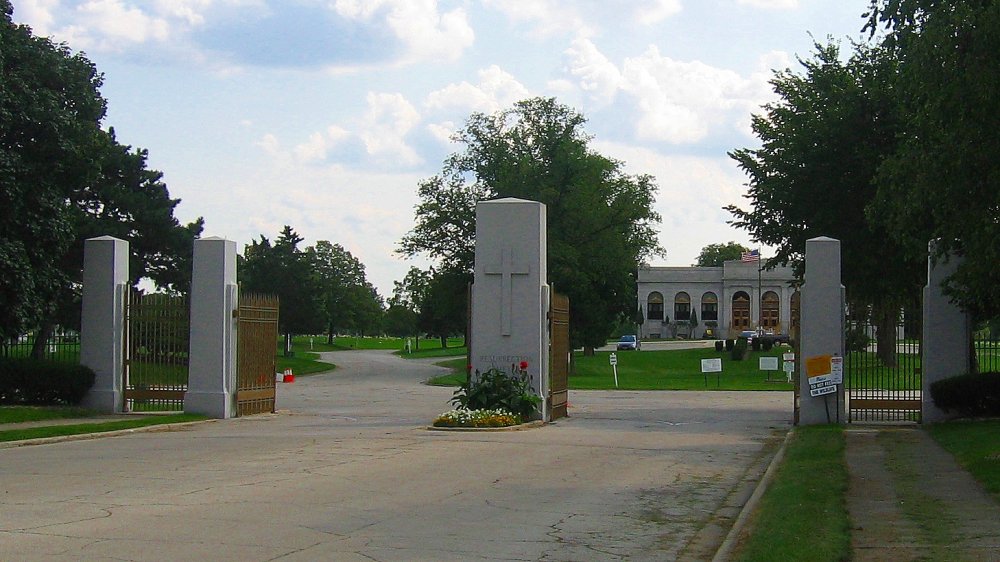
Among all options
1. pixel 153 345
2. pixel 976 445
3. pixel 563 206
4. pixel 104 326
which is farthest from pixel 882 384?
pixel 563 206

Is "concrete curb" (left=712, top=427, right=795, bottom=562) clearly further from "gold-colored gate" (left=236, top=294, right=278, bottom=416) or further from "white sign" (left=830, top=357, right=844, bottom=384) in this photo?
"gold-colored gate" (left=236, top=294, right=278, bottom=416)

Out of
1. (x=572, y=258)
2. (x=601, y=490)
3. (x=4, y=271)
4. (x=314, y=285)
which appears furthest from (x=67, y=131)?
(x=314, y=285)

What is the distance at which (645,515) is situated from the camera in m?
12.2

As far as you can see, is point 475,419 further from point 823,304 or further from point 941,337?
point 941,337

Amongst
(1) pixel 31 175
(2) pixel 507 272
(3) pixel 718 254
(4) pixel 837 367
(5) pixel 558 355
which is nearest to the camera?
(4) pixel 837 367

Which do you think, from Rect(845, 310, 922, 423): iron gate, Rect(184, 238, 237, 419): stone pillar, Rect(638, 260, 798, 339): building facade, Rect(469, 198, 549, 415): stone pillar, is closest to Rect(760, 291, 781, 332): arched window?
Rect(638, 260, 798, 339): building facade

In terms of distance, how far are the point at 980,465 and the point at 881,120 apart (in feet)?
50.1

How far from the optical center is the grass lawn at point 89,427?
66.6 ft

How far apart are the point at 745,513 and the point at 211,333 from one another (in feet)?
54.3

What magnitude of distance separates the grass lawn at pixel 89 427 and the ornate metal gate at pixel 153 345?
116 centimetres

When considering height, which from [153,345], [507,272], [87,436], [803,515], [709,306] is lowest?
[87,436]

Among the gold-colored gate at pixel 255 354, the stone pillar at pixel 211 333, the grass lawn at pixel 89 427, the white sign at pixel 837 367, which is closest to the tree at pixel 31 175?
the stone pillar at pixel 211 333

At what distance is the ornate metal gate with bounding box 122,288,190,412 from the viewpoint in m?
26.1

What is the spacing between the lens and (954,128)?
16.1 m
